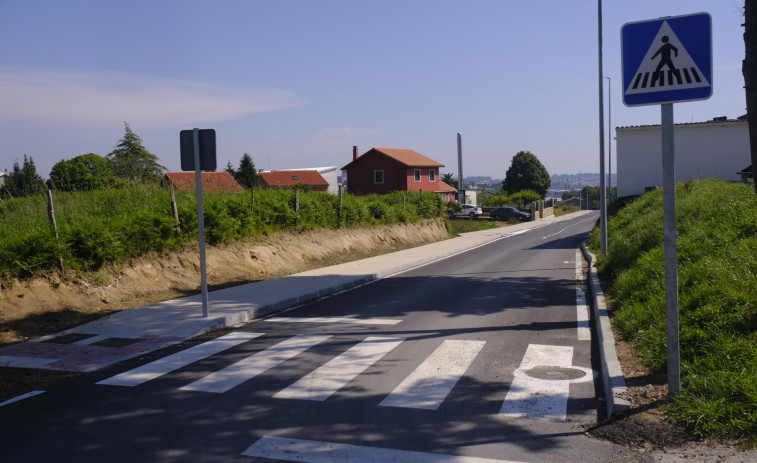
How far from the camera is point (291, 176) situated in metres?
74.7

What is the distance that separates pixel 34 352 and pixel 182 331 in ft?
6.32

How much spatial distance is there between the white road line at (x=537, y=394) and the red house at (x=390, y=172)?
50787 millimetres

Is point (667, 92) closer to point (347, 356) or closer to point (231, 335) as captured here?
point (347, 356)

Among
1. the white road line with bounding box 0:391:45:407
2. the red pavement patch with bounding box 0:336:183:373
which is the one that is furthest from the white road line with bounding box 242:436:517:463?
the red pavement patch with bounding box 0:336:183:373

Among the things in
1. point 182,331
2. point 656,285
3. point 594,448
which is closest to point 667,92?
point 594,448

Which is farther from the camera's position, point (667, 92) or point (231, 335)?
point (231, 335)

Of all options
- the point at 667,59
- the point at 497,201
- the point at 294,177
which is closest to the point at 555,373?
the point at 667,59

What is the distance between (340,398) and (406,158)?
186 ft

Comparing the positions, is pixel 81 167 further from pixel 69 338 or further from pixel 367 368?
pixel 367 368

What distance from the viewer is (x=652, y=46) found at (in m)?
5.04

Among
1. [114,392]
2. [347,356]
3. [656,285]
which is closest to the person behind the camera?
[114,392]

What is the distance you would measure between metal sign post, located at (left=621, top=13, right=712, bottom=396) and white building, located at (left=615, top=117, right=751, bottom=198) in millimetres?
28505

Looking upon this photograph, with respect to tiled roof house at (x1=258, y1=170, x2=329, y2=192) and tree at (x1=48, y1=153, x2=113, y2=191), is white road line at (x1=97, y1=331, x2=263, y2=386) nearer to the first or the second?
tree at (x1=48, y1=153, x2=113, y2=191)

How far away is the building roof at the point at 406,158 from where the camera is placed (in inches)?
2350
